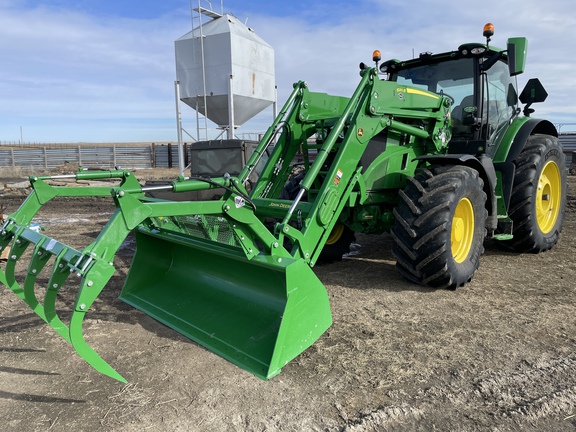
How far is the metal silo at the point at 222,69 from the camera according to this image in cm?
1124

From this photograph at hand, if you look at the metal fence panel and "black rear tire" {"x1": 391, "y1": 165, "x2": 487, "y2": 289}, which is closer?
"black rear tire" {"x1": 391, "y1": 165, "x2": 487, "y2": 289}

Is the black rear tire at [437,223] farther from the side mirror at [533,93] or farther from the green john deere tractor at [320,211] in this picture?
the side mirror at [533,93]

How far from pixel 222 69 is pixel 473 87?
726cm

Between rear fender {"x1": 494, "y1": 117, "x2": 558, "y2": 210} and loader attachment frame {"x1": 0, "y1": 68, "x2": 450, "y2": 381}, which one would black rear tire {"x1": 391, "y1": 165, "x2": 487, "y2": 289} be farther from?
rear fender {"x1": 494, "y1": 117, "x2": 558, "y2": 210}

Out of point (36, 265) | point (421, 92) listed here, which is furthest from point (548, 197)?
point (36, 265)

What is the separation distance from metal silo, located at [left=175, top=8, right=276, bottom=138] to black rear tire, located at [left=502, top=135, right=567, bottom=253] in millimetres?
7259

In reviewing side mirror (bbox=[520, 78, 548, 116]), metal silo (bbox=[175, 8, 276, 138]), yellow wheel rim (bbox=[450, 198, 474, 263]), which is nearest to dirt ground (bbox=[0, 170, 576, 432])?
yellow wheel rim (bbox=[450, 198, 474, 263])

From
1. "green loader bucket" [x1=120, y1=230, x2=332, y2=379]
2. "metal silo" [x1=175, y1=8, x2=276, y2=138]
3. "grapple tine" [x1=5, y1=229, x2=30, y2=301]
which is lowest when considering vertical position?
"green loader bucket" [x1=120, y1=230, x2=332, y2=379]

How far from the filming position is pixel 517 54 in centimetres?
486

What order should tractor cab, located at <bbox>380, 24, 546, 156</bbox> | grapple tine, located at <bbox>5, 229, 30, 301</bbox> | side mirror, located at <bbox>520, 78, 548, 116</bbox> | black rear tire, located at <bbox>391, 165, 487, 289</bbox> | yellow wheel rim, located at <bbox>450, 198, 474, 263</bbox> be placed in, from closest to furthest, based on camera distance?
grapple tine, located at <bbox>5, 229, 30, 301</bbox> < black rear tire, located at <bbox>391, 165, 487, 289</bbox> < yellow wheel rim, located at <bbox>450, 198, 474, 263</bbox> < tractor cab, located at <bbox>380, 24, 546, 156</bbox> < side mirror, located at <bbox>520, 78, 548, 116</bbox>

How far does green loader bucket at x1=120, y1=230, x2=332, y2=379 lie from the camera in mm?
3098

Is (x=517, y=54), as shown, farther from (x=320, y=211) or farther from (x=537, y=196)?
(x=320, y=211)

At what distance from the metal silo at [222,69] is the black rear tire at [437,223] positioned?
25.3 ft

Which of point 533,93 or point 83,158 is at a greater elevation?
point 533,93
